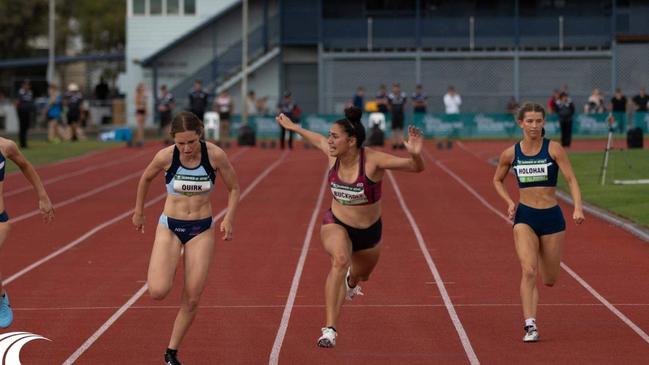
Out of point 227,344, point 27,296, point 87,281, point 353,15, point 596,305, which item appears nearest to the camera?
point 227,344

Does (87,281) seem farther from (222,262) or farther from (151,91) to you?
(151,91)

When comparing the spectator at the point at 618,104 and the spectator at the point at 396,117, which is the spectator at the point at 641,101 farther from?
the spectator at the point at 396,117

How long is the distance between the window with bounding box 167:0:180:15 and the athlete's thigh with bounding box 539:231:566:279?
170 ft

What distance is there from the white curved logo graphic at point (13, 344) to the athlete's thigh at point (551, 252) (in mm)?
4116

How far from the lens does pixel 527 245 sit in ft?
37.3

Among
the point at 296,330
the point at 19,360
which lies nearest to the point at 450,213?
the point at 296,330

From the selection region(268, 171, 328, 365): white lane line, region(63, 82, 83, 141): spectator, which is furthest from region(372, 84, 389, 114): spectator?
region(268, 171, 328, 365): white lane line

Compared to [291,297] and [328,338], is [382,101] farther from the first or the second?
[328,338]

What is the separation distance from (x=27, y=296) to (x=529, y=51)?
1718 inches

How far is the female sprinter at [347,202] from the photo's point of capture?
1085cm

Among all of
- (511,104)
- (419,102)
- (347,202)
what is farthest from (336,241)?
(511,104)

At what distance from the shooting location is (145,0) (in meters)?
62.8

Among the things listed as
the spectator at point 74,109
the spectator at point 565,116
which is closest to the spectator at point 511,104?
the spectator at point 565,116

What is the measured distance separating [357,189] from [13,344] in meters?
3.04
